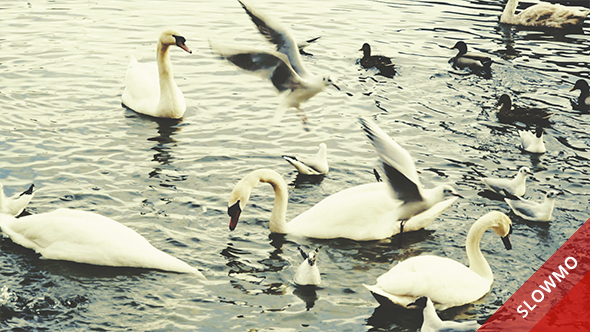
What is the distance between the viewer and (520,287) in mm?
8758

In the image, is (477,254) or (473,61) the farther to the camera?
(473,61)

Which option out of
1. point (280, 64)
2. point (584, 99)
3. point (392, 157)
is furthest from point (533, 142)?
point (280, 64)

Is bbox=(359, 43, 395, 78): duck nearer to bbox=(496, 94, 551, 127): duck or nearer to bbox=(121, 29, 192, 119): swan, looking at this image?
bbox=(496, 94, 551, 127): duck

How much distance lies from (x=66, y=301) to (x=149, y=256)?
1140 mm

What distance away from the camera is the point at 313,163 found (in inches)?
459

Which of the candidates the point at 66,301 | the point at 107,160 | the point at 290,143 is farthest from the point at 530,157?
the point at 66,301

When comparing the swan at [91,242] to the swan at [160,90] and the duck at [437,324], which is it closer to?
the duck at [437,324]

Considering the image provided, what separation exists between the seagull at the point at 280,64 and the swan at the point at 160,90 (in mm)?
5050

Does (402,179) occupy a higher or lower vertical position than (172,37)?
lower

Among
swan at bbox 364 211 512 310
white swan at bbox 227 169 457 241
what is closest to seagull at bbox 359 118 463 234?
white swan at bbox 227 169 457 241

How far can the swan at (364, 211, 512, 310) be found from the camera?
26.5 feet

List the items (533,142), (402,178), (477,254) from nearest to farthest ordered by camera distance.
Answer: (477,254) → (402,178) → (533,142)

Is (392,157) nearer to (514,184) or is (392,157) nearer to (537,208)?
(537,208)

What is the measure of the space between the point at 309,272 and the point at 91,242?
2653 millimetres
